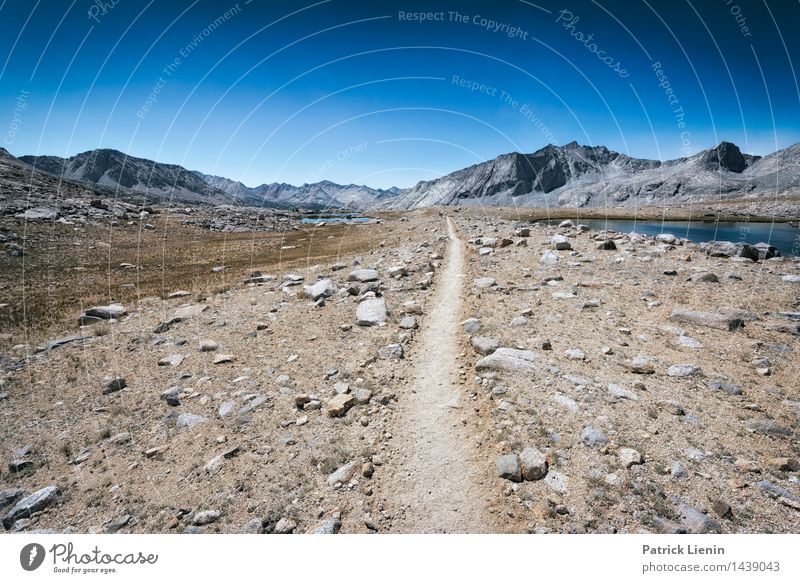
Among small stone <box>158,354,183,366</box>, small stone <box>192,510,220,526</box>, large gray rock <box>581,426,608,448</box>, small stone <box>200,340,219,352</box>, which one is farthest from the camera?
small stone <box>200,340,219,352</box>

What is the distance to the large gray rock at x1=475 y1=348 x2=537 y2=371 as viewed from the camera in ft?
32.7

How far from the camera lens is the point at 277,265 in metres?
36.1

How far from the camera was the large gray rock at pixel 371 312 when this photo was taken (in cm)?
1423

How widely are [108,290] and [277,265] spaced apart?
14.1m

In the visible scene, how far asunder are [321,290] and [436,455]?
42.4 ft

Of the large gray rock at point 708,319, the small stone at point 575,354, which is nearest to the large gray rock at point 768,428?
the small stone at point 575,354

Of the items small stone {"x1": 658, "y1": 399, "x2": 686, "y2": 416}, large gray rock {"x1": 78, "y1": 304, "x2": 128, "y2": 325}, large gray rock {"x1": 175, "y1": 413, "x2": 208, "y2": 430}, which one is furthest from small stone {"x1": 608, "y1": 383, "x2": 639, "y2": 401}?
large gray rock {"x1": 78, "y1": 304, "x2": 128, "y2": 325}

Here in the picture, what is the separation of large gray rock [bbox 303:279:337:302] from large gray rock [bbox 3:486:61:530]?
11.9 meters

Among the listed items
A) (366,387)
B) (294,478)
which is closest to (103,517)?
(294,478)

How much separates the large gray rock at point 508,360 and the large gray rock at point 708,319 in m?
6.53

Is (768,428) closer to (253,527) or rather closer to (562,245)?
(253,527)

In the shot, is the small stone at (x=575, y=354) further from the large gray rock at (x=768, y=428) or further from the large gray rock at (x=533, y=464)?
the large gray rock at (x=533, y=464)

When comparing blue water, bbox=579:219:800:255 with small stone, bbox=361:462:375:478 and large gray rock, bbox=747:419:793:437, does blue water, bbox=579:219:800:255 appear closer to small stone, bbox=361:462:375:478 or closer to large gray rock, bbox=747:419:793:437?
large gray rock, bbox=747:419:793:437
